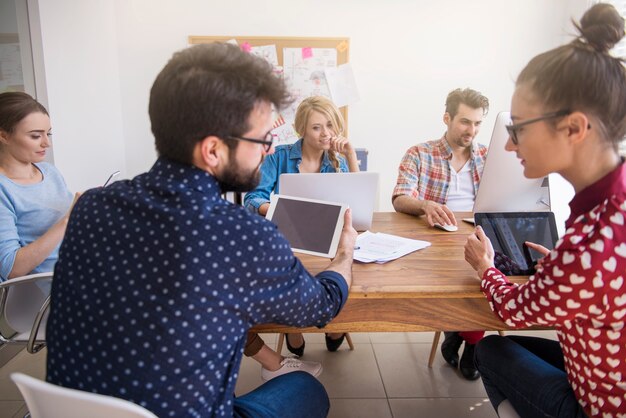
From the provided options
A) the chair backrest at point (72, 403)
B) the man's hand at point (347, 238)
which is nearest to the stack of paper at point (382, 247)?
the man's hand at point (347, 238)

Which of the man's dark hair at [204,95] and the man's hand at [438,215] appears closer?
the man's dark hair at [204,95]

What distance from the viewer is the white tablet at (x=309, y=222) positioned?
1405 millimetres

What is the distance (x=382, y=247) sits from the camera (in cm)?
152

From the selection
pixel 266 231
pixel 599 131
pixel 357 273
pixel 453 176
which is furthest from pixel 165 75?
pixel 453 176

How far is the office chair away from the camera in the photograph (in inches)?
56.5

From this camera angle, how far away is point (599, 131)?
2.93ft

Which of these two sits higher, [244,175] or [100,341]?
[244,175]

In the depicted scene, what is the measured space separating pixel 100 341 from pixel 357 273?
28.6 inches

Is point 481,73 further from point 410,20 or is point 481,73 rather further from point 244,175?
point 244,175

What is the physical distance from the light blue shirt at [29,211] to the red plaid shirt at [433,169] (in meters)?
1.62

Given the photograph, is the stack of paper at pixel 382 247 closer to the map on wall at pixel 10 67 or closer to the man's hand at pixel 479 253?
the man's hand at pixel 479 253

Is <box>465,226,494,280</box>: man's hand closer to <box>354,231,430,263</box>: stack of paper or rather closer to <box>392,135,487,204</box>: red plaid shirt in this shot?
<box>354,231,430,263</box>: stack of paper

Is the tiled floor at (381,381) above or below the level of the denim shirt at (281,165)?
below

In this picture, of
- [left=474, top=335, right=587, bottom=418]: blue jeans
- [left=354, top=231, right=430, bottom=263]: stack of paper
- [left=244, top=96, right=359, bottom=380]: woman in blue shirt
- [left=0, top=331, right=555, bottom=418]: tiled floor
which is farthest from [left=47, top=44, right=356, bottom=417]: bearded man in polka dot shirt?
[left=244, top=96, right=359, bottom=380]: woman in blue shirt
